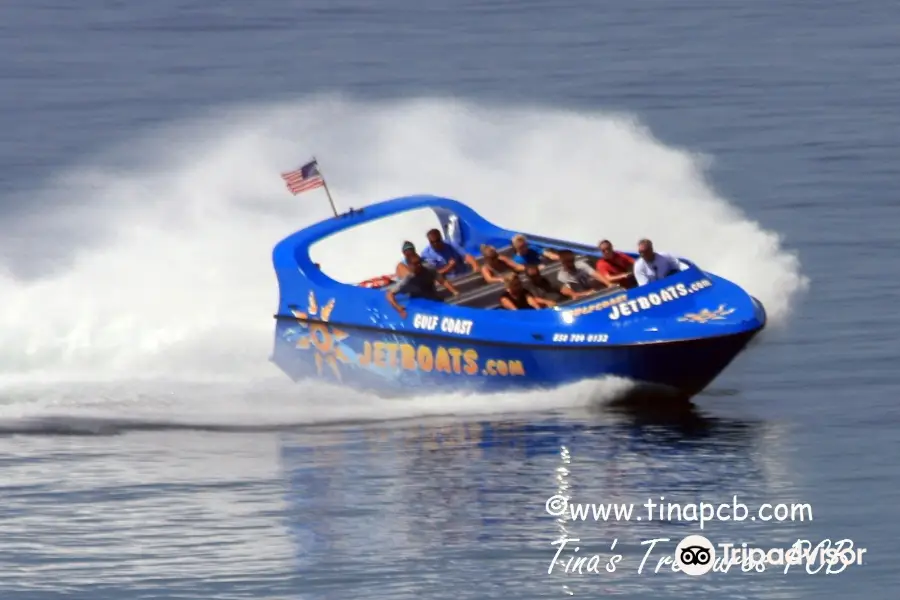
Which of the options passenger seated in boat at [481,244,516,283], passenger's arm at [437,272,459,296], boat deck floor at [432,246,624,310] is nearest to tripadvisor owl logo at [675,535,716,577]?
boat deck floor at [432,246,624,310]

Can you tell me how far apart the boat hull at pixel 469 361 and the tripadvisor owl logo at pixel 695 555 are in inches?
162

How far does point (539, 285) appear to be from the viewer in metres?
25.2

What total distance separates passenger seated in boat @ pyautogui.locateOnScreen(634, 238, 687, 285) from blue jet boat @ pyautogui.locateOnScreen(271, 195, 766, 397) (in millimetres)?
253

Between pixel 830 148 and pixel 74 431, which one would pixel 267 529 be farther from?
pixel 830 148

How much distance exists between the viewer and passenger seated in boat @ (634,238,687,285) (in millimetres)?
24719

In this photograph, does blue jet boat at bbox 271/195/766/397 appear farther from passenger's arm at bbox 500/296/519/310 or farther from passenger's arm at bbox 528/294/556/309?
passenger's arm at bbox 528/294/556/309

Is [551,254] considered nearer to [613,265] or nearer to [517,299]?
[613,265]

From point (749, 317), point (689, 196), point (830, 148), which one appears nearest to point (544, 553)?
point (749, 317)

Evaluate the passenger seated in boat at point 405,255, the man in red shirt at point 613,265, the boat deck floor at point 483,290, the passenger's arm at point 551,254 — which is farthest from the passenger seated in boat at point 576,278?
the passenger seated in boat at point 405,255

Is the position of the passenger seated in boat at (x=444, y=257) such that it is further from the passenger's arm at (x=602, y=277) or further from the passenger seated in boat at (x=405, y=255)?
the passenger's arm at (x=602, y=277)

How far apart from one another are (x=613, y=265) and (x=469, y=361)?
2148mm

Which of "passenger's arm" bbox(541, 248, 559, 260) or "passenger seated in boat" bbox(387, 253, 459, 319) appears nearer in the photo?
"passenger seated in boat" bbox(387, 253, 459, 319)

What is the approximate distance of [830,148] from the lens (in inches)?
1592

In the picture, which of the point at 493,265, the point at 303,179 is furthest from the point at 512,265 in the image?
the point at 303,179
